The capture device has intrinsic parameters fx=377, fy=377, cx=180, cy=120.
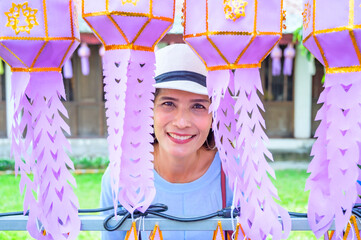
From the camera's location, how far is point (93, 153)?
A: 731cm

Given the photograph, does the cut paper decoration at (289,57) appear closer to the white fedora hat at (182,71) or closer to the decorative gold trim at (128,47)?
the white fedora hat at (182,71)

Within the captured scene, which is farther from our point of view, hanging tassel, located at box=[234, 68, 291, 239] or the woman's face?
the woman's face

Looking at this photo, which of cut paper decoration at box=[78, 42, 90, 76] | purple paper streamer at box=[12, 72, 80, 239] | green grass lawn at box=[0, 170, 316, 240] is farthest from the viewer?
cut paper decoration at box=[78, 42, 90, 76]

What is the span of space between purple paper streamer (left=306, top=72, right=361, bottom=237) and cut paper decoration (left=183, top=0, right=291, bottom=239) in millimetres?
98

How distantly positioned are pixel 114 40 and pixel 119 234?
2.69 feet

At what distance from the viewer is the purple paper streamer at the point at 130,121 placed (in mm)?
A: 736

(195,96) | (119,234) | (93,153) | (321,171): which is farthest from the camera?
(93,153)

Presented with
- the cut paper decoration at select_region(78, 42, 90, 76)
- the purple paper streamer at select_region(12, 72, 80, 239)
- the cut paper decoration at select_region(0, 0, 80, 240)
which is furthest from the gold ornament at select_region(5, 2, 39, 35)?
the cut paper decoration at select_region(78, 42, 90, 76)

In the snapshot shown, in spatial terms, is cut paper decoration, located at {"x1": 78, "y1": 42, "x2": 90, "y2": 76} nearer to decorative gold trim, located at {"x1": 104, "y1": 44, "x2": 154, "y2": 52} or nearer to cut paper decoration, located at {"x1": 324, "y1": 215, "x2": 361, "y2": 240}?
decorative gold trim, located at {"x1": 104, "y1": 44, "x2": 154, "y2": 52}

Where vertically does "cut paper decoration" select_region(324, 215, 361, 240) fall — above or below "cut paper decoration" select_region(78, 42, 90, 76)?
below

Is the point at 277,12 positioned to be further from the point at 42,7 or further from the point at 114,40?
the point at 42,7

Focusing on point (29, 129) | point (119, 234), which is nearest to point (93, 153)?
point (119, 234)

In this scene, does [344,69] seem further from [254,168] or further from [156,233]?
[156,233]

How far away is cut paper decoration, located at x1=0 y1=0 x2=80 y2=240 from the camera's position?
73 cm
